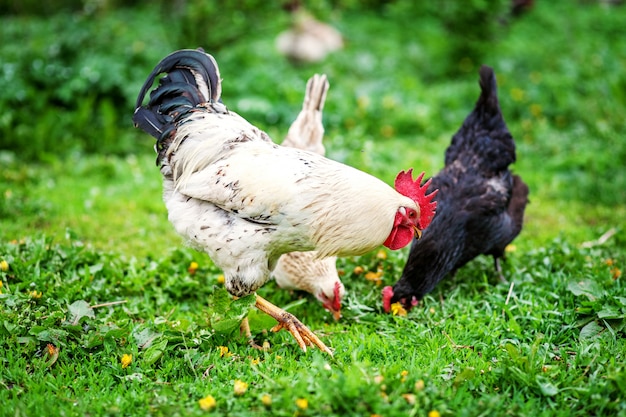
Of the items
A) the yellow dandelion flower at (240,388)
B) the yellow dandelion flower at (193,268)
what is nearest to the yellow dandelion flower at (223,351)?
the yellow dandelion flower at (240,388)

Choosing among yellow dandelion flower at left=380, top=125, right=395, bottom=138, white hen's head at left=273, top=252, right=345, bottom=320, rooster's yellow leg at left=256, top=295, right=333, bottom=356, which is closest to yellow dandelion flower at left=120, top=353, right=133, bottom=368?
rooster's yellow leg at left=256, top=295, right=333, bottom=356

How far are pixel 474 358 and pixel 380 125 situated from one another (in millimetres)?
5078

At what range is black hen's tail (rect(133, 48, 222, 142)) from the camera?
13.8 ft

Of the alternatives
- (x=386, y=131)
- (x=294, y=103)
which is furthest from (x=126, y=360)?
(x=386, y=131)

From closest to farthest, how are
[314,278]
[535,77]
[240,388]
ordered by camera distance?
1. [240,388]
2. [314,278]
3. [535,77]

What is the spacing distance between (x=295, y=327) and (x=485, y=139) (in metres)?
2.51

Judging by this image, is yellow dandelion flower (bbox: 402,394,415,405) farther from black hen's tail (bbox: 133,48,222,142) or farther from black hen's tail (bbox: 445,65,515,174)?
black hen's tail (bbox: 445,65,515,174)

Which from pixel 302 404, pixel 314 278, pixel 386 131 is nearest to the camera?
pixel 302 404

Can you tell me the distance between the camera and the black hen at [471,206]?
4.41 meters

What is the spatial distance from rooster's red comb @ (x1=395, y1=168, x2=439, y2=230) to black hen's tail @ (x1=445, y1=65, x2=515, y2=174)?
58.1 inches

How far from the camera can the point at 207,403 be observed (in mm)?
2986

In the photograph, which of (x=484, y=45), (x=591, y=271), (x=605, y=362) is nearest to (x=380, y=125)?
(x=484, y=45)

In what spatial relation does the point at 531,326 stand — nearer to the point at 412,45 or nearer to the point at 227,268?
the point at 227,268

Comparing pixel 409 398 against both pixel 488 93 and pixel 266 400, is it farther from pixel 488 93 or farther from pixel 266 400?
pixel 488 93
